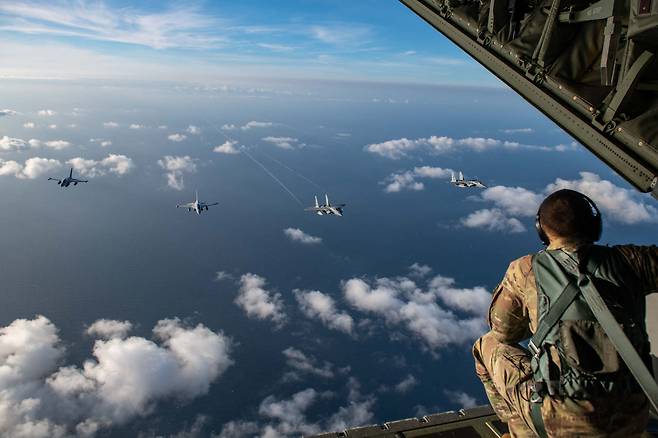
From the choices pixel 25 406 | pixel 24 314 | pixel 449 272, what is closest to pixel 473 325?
pixel 449 272

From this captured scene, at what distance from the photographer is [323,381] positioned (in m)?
130

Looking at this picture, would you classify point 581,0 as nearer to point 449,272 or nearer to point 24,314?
point 449,272

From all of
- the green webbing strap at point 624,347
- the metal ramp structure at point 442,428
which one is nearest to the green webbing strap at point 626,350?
the green webbing strap at point 624,347

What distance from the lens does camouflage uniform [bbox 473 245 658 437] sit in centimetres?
238

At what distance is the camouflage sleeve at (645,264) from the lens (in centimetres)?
244

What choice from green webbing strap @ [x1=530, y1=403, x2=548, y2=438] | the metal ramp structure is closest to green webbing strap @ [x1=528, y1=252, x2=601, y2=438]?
green webbing strap @ [x1=530, y1=403, x2=548, y2=438]

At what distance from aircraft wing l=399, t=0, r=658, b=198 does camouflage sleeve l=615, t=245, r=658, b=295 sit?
1.65m

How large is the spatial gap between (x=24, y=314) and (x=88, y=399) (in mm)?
64115

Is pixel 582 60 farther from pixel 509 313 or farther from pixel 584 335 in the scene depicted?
pixel 584 335

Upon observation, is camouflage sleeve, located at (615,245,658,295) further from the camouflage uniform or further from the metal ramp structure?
the metal ramp structure

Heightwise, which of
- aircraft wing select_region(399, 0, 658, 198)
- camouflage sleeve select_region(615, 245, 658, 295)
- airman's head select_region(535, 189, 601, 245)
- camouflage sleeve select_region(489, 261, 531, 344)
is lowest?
camouflage sleeve select_region(489, 261, 531, 344)

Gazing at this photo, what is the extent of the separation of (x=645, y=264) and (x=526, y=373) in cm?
107

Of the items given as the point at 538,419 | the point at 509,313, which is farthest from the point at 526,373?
the point at 509,313

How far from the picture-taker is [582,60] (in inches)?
198
